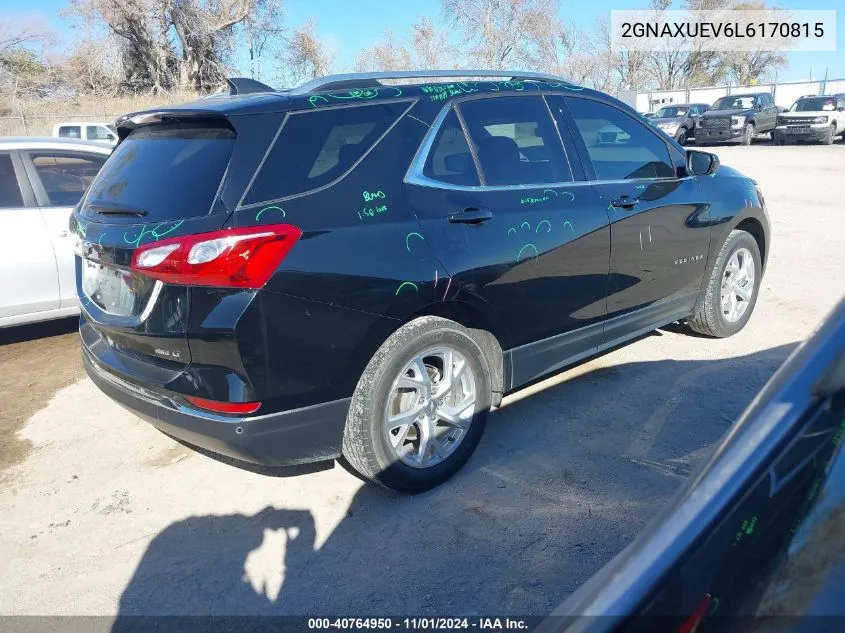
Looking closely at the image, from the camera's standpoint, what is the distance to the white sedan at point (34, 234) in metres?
5.09

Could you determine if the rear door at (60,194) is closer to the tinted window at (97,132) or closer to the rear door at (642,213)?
the rear door at (642,213)

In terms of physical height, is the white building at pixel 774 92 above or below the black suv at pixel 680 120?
above

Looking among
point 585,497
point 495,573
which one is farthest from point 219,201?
point 585,497

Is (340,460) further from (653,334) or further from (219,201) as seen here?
(653,334)

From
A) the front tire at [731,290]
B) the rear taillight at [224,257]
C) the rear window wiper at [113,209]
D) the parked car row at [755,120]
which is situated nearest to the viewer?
the rear taillight at [224,257]

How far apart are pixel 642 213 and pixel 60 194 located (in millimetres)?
4438

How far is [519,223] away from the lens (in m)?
3.43

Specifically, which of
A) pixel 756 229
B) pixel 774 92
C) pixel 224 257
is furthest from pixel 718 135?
pixel 224 257

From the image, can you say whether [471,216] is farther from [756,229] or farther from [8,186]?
[8,186]

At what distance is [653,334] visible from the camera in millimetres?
5430

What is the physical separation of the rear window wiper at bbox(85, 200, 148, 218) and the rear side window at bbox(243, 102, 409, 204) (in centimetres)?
56

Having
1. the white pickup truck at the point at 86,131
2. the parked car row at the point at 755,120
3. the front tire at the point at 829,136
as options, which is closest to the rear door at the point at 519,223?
the white pickup truck at the point at 86,131

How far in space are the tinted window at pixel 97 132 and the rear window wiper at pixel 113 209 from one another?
791 inches

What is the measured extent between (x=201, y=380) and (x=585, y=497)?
5.98ft
